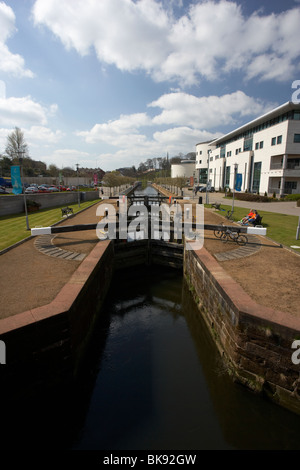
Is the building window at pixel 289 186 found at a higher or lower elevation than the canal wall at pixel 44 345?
higher

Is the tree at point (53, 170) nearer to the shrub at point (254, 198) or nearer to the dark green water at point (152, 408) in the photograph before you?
the shrub at point (254, 198)

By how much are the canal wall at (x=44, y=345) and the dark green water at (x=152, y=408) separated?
362mm

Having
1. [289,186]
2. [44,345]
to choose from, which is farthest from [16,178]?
[289,186]

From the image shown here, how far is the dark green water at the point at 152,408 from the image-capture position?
14.7ft

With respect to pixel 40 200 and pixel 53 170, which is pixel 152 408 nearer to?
pixel 40 200

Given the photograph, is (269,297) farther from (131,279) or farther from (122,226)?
(122,226)

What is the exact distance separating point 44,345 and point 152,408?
272cm

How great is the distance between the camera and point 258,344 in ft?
16.9

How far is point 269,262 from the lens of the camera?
886 centimetres

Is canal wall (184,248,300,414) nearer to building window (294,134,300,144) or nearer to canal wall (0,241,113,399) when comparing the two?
canal wall (0,241,113,399)

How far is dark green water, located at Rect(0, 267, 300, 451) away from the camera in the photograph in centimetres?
449

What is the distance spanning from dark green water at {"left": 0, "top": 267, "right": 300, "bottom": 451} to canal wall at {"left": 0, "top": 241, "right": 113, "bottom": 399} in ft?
1.19

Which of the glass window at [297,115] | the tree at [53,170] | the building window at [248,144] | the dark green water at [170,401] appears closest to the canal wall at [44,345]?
the dark green water at [170,401]
